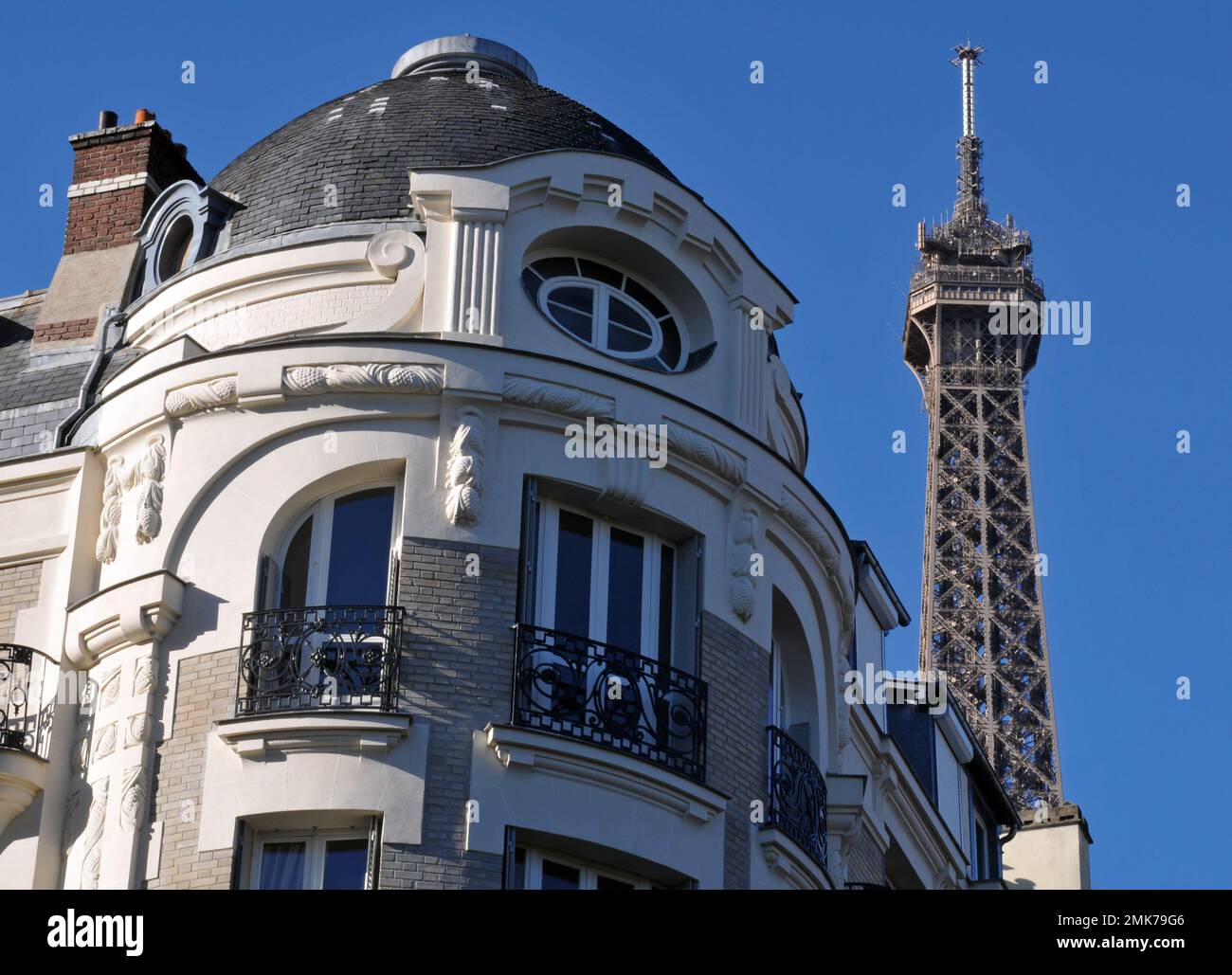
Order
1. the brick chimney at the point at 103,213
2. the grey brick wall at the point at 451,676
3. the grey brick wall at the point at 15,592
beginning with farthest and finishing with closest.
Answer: the brick chimney at the point at 103,213 → the grey brick wall at the point at 15,592 → the grey brick wall at the point at 451,676

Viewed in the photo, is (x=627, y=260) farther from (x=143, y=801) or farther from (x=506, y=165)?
(x=143, y=801)

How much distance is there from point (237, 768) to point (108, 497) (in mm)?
2996

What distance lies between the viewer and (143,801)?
60.3ft

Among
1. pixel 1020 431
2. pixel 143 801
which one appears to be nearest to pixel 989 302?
pixel 1020 431

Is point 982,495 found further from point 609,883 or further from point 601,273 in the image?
Result: point 609,883

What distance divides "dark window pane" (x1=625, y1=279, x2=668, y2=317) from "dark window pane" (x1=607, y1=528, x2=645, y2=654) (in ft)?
7.92

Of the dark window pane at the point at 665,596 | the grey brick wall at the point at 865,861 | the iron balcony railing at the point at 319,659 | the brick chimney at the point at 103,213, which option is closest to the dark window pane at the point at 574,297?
the dark window pane at the point at 665,596

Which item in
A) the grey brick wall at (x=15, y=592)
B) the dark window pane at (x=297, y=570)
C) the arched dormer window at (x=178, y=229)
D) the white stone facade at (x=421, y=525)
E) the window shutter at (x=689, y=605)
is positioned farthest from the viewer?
the arched dormer window at (x=178, y=229)

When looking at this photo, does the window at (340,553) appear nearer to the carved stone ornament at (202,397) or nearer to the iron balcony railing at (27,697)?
the carved stone ornament at (202,397)

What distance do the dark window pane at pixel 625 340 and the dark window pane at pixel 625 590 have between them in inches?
74.6

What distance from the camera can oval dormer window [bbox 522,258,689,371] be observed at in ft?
69.2

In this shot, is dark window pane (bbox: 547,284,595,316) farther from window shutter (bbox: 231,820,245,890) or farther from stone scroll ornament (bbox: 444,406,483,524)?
window shutter (bbox: 231,820,245,890)

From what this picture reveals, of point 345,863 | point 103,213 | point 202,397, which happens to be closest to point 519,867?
point 345,863

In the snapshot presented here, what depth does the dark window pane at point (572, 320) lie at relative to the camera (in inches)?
829
